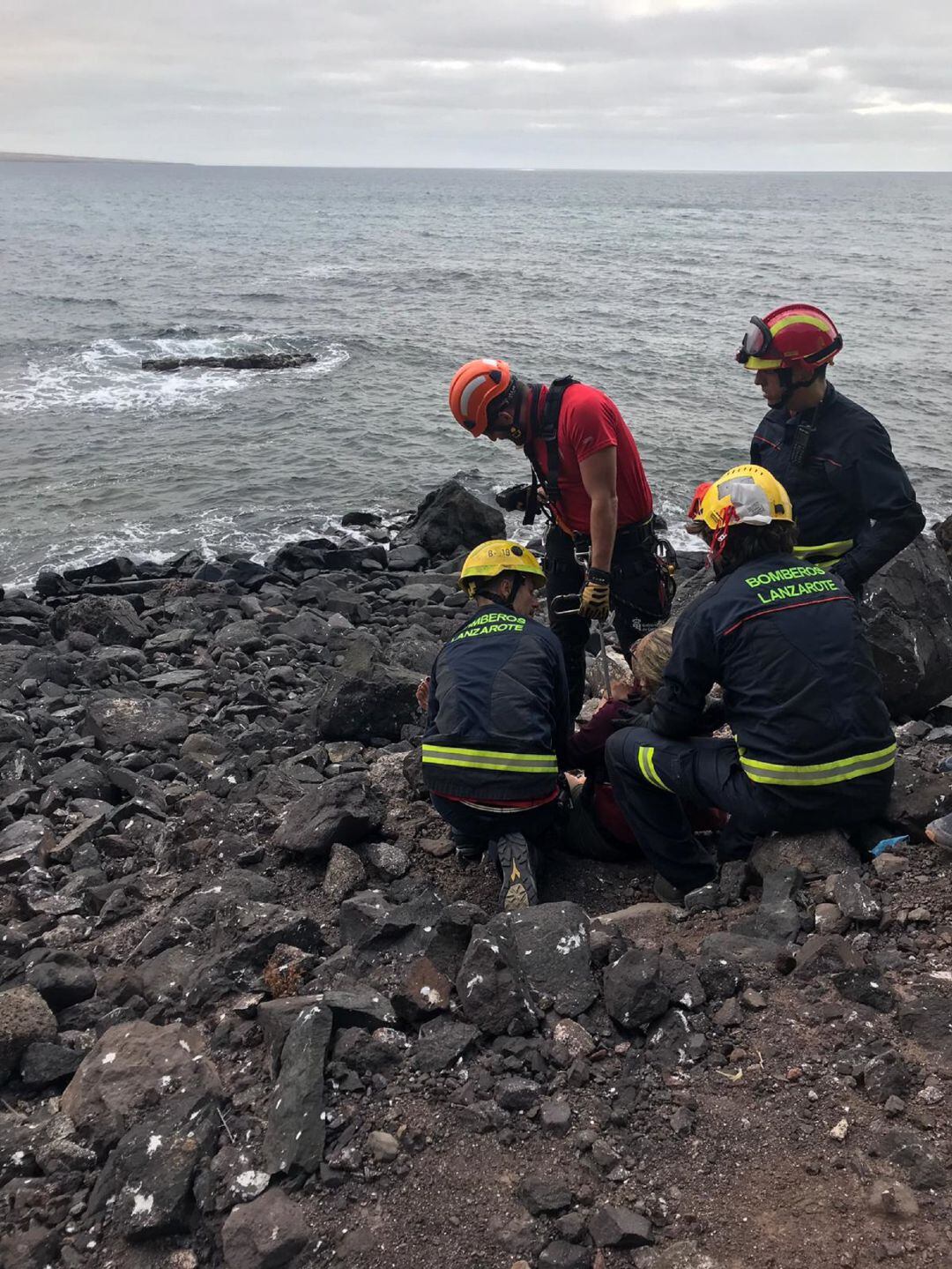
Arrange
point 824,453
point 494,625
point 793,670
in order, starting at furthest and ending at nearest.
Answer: point 824,453 < point 494,625 < point 793,670

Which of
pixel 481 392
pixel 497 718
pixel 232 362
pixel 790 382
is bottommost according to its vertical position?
pixel 497 718

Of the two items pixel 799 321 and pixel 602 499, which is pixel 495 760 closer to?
pixel 602 499

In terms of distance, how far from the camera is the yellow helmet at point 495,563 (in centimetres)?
543

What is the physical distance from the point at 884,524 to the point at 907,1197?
3538mm

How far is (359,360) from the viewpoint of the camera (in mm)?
30719

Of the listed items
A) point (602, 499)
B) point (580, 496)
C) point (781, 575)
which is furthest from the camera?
point (580, 496)

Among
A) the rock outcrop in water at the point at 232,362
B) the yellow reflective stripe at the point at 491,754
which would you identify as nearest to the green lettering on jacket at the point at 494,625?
the yellow reflective stripe at the point at 491,754

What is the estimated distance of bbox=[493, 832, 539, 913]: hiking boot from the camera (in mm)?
4820

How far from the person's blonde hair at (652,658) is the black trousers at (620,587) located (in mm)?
992

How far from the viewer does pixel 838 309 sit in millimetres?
37094

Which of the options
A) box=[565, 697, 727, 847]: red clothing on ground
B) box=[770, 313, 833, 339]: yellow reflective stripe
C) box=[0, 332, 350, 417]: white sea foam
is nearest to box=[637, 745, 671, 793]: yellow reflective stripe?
box=[565, 697, 727, 847]: red clothing on ground

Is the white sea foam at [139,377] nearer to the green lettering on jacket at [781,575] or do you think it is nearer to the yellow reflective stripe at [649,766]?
the yellow reflective stripe at [649,766]

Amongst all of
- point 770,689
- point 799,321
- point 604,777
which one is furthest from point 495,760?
point 799,321

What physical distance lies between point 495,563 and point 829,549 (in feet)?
6.66
